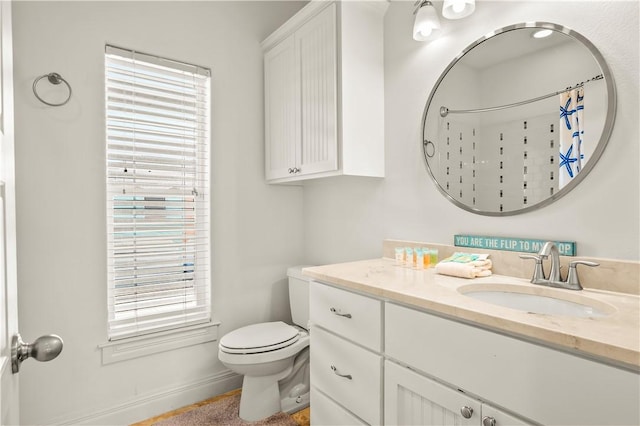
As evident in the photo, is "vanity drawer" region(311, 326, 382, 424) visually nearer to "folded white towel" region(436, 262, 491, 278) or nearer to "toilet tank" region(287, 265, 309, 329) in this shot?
"folded white towel" region(436, 262, 491, 278)

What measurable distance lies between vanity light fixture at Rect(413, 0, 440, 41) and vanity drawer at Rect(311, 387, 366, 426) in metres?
1.67

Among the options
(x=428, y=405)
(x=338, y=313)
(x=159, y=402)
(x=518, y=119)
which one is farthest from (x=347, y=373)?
(x=159, y=402)

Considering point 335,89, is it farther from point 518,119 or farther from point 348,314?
point 348,314

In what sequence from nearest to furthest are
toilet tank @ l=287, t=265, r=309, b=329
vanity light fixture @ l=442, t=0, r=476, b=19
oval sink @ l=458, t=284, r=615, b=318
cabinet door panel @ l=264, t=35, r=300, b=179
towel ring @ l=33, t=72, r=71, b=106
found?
1. oval sink @ l=458, t=284, r=615, b=318
2. vanity light fixture @ l=442, t=0, r=476, b=19
3. towel ring @ l=33, t=72, r=71, b=106
4. cabinet door panel @ l=264, t=35, r=300, b=179
5. toilet tank @ l=287, t=265, r=309, b=329

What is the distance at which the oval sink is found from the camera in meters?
1.08

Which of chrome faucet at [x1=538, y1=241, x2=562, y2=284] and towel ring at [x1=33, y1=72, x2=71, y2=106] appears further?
towel ring at [x1=33, y1=72, x2=71, y2=106]

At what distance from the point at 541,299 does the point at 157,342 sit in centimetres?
195

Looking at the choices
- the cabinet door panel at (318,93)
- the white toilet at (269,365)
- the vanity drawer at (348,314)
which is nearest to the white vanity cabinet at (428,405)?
the vanity drawer at (348,314)

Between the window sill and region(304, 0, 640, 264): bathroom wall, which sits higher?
region(304, 0, 640, 264): bathroom wall

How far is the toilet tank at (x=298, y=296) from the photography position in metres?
2.21

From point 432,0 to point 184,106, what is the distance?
4.88 ft

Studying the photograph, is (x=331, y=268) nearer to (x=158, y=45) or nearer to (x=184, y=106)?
(x=184, y=106)

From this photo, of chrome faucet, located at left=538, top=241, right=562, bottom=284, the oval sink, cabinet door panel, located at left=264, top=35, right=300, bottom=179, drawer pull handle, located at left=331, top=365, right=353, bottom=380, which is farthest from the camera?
cabinet door panel, located at left=264, top=35, right=300, bottom=179

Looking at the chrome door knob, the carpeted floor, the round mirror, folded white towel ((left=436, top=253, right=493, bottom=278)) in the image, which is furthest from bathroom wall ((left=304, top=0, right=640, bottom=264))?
the chrome door knob
